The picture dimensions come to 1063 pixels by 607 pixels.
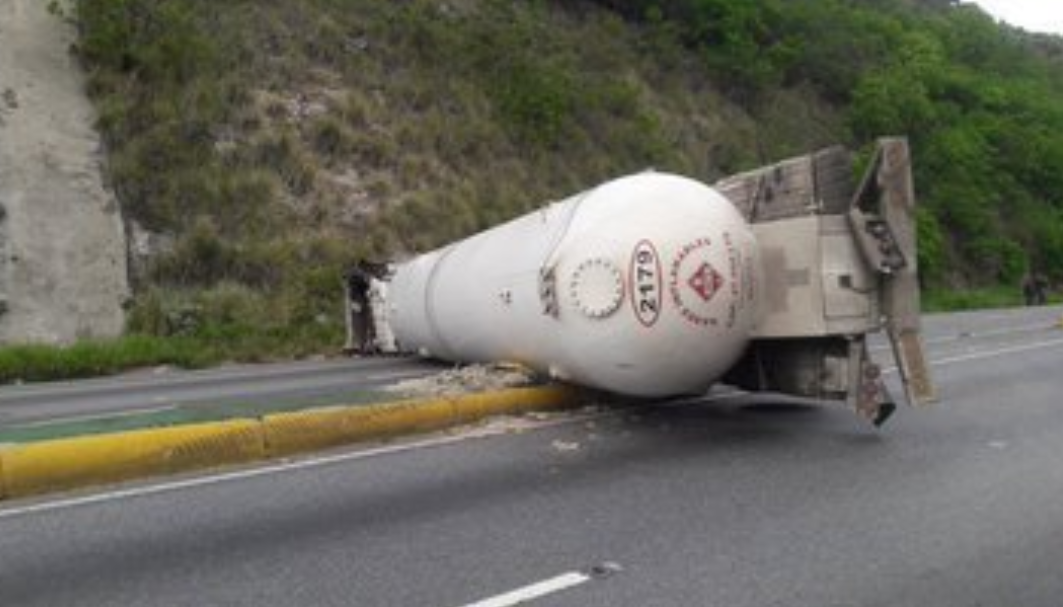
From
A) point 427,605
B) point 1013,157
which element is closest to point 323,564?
point 427,605

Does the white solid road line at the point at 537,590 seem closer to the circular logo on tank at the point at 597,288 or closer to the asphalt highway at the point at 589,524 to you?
the asphalt highway at the point at 589,524

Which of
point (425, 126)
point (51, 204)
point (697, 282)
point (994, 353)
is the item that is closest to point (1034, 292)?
point (425, 126)

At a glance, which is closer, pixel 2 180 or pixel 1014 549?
pixel 1014 549

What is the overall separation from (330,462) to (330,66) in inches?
923

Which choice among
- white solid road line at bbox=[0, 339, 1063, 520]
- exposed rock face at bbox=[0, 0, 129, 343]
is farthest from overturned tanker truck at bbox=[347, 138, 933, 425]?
exposed rock face at bbox=[0, 0, 129, 343]

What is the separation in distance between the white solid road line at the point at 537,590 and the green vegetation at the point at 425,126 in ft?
52.2

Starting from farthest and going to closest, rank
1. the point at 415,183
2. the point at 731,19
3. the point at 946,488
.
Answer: the point at 731,19 < the point at 415,183 < the point at 946,488

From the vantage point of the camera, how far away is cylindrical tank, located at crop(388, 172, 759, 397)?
881cm

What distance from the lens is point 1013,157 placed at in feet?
176

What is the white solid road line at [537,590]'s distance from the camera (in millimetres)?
5191

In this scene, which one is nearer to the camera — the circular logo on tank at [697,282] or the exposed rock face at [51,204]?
the circular logo on tank at [697,282]

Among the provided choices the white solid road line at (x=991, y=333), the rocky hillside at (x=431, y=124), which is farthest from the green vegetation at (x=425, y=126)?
the white solid road line at (x=991, y=333)

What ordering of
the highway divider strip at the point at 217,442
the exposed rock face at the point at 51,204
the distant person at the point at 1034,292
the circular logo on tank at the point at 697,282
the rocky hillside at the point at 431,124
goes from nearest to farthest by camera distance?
1. the highway divider strip at the point at 217,442
2. the circular logo on tank at the point at 697,282
3. the exposed rock face at the point at 51,204
4. the rocky hillside at the point at 431,124
5. the distant person at the point at 1034,292

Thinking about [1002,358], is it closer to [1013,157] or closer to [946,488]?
[946,488]
